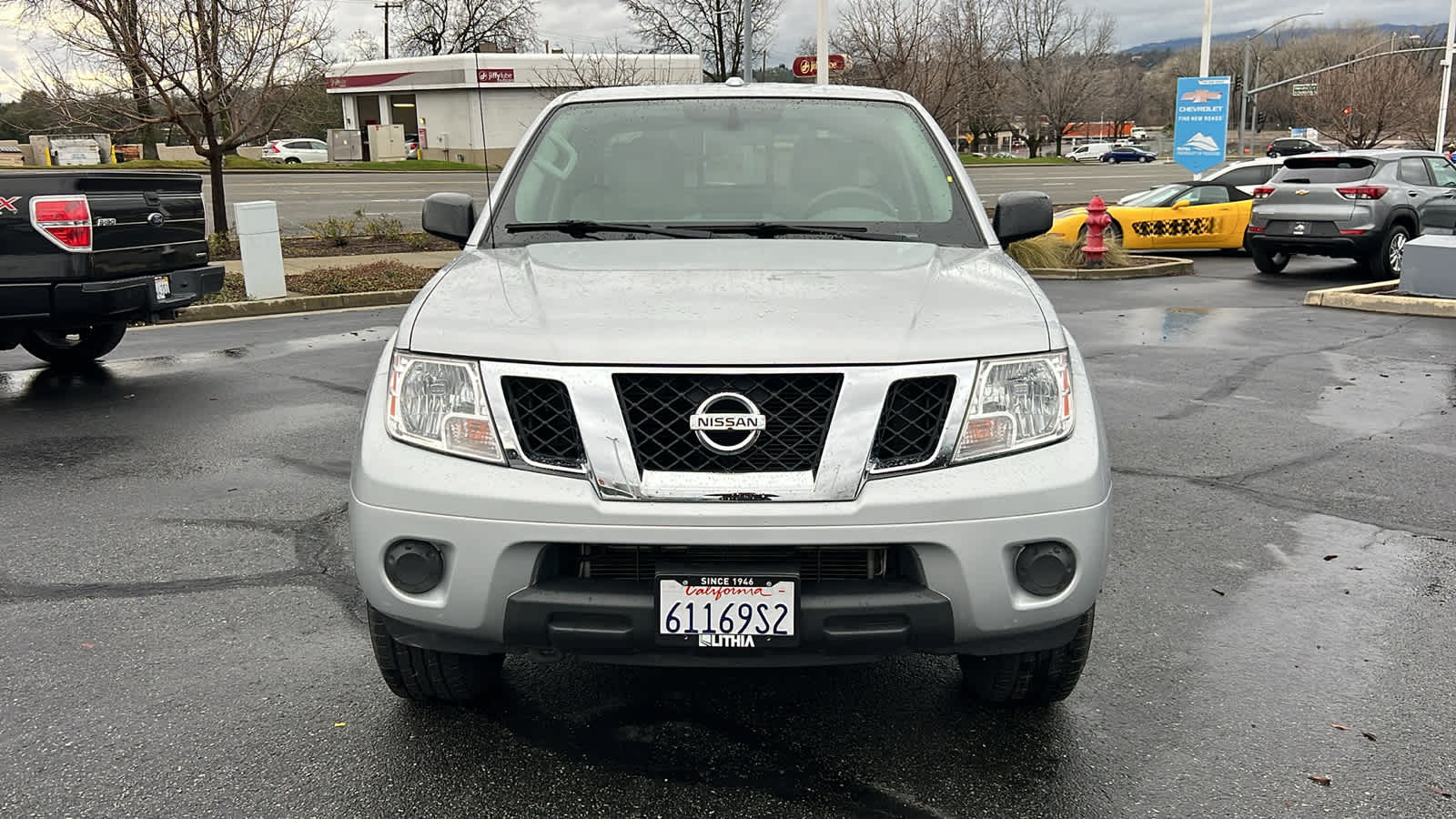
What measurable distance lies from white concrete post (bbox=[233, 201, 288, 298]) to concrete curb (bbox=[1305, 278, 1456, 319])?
37.6ft

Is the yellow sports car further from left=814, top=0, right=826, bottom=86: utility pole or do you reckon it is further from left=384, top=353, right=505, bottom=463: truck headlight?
left=384, top=353, right=505, bottom=463: truck headlight

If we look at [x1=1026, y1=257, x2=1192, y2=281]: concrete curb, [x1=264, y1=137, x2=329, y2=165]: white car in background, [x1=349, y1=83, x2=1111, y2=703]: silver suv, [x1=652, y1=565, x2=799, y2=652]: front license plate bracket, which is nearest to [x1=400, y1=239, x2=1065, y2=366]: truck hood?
[x1=349, y1=83, x2=1111, y2=703]: silver suv

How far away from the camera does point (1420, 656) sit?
3859 mm

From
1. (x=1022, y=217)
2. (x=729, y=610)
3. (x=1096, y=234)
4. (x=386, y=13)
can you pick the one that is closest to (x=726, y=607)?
(x=729, y=610)

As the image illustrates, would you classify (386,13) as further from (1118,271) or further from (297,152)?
(1118,271)

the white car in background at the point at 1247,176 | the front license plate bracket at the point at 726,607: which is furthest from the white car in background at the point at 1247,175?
the front license plate bracket at the point at 726,607

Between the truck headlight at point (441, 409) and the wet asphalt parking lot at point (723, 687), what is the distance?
0.89m

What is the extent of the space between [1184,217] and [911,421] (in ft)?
57.3

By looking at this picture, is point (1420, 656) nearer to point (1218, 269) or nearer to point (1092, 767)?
point (1092, 767)

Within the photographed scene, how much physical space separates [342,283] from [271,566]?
9.84 metres

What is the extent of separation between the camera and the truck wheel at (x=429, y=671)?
318 cm

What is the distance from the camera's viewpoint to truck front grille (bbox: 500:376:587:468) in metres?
2.77

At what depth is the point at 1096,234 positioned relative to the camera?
1634cm

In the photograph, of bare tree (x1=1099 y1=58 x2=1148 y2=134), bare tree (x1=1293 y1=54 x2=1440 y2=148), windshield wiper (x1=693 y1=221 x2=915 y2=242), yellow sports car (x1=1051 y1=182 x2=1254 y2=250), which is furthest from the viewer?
bare tree (x1=1099 y1=58 x2=1148 y2=134)
